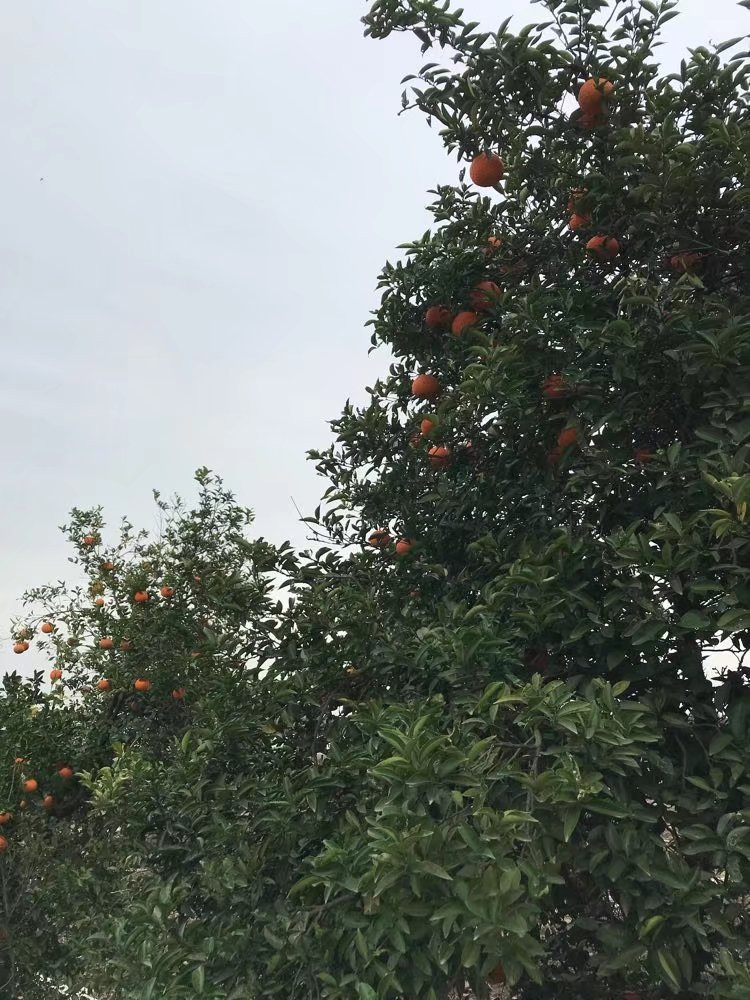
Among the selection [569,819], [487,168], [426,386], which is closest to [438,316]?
[426,386]

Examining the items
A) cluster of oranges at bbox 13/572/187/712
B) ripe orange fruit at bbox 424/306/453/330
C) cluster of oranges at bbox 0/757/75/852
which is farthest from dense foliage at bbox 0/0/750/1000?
cluster of oranges at bbox 13/572/187/712

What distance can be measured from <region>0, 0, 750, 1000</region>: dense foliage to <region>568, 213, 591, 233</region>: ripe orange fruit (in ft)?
0.13

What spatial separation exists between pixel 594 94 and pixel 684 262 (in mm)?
755

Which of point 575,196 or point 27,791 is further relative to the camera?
point 27,791

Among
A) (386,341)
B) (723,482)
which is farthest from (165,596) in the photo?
(723,482)

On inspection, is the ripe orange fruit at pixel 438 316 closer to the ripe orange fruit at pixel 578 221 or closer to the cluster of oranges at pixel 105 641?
the ripe orange fruit at pixel 578 221

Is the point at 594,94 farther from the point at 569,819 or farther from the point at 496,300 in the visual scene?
the point at 569,819

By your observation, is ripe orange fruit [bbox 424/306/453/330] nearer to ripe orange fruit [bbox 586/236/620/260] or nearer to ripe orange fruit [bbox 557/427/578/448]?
ripe orange fruit [bbox 586/236/620/260]

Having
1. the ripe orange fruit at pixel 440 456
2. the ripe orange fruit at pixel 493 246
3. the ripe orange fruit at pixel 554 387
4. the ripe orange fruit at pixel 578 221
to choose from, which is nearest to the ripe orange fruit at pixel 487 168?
the ripe orange fruit at pixel 493 246

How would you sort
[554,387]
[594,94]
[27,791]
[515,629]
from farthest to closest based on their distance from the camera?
[27,791] → [594,94] → [554,387] → [515,629]

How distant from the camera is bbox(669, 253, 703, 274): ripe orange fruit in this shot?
338 centimetres

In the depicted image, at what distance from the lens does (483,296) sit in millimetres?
3740

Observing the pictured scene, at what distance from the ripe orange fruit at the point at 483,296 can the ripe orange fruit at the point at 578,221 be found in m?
0.40

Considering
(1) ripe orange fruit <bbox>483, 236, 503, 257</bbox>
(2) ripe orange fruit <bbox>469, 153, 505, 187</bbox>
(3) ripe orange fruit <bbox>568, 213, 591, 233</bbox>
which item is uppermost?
(2) ripe orange fruit <bbox>469, 153, 505, 187</bbox>
